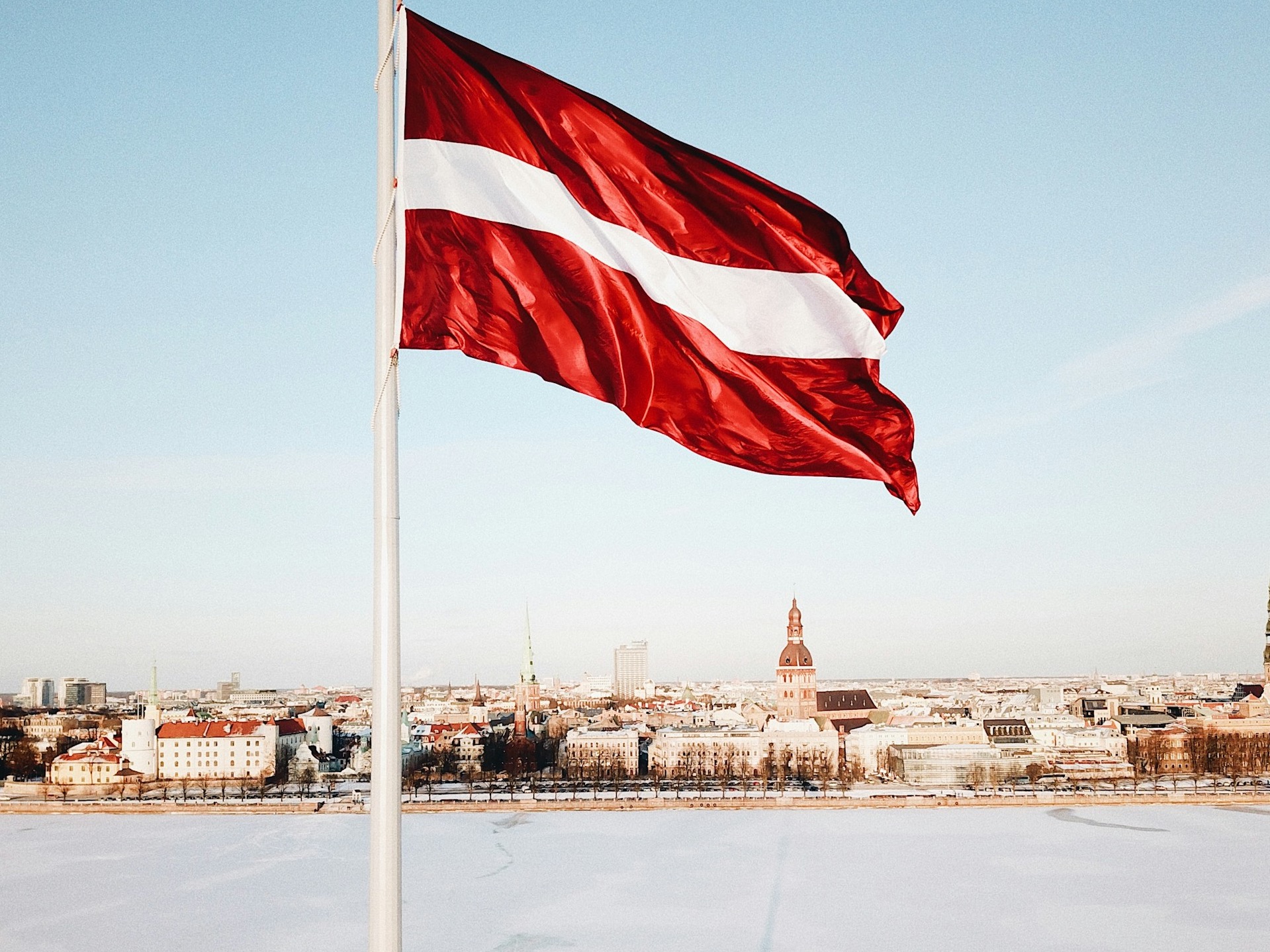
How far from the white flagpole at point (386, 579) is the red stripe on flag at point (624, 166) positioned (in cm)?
11

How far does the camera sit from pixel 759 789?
29.0 meters

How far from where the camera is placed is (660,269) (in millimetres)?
2422

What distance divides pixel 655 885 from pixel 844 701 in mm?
41806

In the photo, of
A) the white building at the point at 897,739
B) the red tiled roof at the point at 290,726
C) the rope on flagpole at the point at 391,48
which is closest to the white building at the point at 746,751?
the white building at the point at 897,739

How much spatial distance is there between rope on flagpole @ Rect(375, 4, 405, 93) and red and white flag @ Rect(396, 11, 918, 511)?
1.3 inches

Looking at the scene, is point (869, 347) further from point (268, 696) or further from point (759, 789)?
point (268, 696)

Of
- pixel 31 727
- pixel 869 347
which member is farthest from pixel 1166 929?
pixel 31 727

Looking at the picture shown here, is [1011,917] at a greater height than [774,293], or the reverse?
[774,293]

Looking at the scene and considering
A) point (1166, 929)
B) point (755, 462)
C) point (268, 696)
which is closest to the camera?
point (755, 462)

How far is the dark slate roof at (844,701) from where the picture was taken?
156ft

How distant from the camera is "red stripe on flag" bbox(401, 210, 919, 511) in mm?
2232

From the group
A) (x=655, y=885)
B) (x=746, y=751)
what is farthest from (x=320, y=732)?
(x=655, y=885)

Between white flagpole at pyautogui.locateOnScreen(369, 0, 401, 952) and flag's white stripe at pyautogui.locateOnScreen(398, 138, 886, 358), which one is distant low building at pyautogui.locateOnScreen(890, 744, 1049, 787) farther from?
white flagpole at pyautogui.locateOnScreen(369, 0, 401, 952)

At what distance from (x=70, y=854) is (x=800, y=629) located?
38079 millimetres
